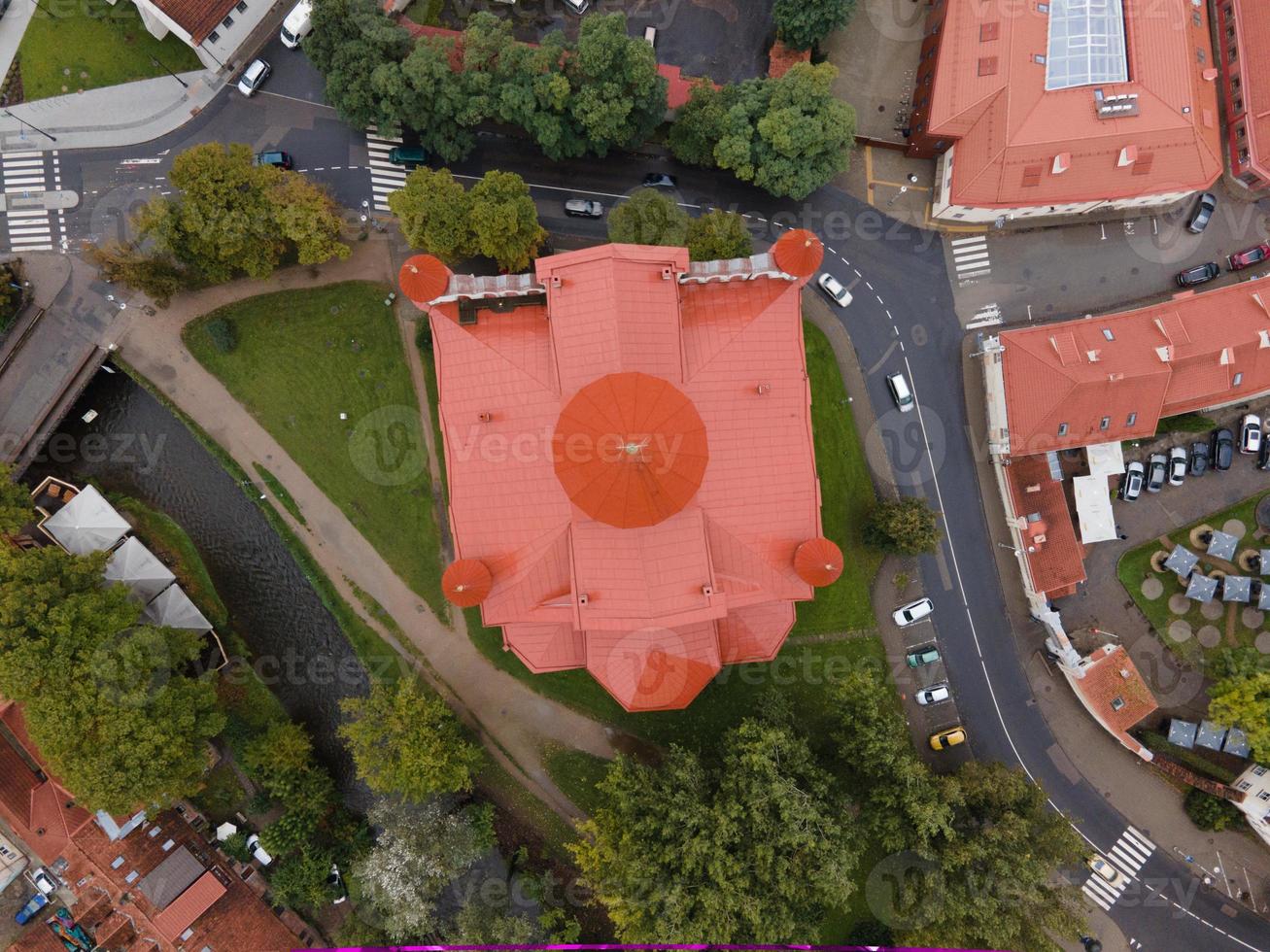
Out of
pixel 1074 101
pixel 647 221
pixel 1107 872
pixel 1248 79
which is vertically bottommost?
pixel 1107 872

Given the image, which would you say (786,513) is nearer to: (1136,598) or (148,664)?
(1136,598)

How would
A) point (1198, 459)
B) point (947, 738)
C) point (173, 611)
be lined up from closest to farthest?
point (173, 611) → point (947, 738) → point (1198, 459)

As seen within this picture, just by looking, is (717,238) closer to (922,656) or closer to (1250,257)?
(922,656)

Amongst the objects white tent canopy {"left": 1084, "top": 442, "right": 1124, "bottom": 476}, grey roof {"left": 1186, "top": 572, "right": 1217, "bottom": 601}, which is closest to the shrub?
white tent canopy {"left": 1084, "top": 442, "right": 1124, "bottom": 476}

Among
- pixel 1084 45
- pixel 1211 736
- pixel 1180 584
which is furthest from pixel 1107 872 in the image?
pixel 1084 45

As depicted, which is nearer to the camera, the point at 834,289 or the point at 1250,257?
the point at 834,289

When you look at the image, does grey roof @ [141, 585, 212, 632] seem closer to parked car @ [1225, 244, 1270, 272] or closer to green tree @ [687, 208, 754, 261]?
green tree @ [687, 208, 754, 261]

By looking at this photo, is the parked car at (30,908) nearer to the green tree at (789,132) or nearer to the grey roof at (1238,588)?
the green tree at (789,132)

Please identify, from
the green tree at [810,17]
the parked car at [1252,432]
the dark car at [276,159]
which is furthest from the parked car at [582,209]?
the parked car at [1252,432]
